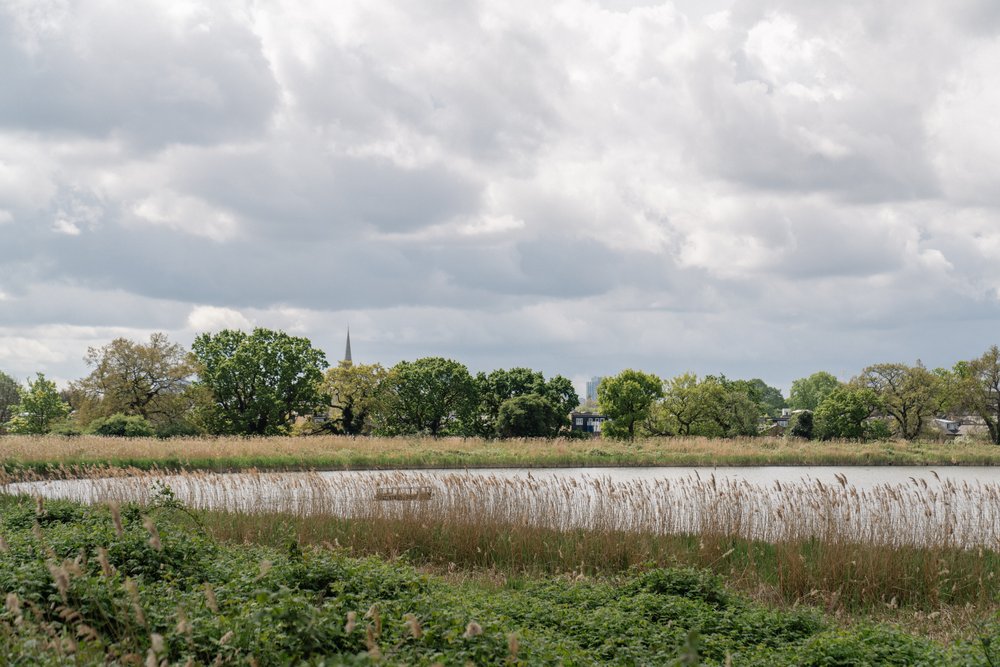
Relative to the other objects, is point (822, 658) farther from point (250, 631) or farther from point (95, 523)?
point (95, 523)

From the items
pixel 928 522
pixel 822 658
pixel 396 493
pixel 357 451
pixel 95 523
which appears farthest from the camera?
A: pixel 357 451

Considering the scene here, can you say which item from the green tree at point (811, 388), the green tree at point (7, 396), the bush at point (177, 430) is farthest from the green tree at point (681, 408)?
the green tree at point (811, 388)

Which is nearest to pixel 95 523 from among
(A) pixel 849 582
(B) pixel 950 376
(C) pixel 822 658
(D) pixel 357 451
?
(C) pixel 822 658

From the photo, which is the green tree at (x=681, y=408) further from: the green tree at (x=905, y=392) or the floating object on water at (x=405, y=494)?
the floating object on water at (x=405, y=494)

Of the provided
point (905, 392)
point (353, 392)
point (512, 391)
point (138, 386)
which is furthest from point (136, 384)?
point (905, 392)

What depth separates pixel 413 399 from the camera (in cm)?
4406

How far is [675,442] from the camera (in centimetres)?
3400

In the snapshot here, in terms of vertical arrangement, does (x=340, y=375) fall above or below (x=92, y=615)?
above

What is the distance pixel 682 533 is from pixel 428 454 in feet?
60.0

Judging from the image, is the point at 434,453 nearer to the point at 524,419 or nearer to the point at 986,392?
the point at 524,419

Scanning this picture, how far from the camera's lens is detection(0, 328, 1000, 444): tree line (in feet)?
133

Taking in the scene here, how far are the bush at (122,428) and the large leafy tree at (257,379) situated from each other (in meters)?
6.58

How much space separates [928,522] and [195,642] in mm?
8748

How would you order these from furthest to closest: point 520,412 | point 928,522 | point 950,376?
point 950,376 < point 520,412 < point 928,522
